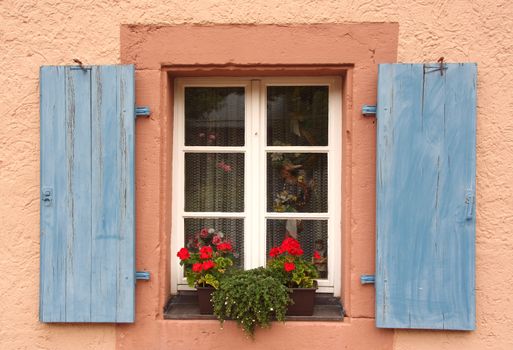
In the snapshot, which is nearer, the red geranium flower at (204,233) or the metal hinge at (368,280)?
the metal hinge at (368,280)

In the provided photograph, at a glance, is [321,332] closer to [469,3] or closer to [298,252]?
[298,252]

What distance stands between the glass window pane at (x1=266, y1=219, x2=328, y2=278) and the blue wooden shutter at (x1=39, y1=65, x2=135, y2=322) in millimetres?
890

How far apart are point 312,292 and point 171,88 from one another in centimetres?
150

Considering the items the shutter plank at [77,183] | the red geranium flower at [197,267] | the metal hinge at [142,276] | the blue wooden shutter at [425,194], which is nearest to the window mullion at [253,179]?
the red geranium flower at [197,267]

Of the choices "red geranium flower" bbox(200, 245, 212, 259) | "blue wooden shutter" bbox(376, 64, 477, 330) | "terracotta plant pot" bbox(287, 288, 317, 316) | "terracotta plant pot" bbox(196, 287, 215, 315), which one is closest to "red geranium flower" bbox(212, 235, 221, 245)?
"red geranium flower" bbox(200, 245, 212, 259)

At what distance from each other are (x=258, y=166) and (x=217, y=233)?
1.67 ft

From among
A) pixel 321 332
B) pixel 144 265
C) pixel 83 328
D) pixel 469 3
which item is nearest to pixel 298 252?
pixel 321 332

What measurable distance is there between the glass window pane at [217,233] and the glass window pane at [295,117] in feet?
1.93

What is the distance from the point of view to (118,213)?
2629mm

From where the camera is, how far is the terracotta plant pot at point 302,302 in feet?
8.75

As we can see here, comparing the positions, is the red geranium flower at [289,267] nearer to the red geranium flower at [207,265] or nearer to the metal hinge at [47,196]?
the red geranium flower at [207,265]

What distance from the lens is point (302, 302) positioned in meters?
2.68

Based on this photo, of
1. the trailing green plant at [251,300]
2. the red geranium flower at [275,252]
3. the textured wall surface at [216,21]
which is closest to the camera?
the trailing green plant at [251,300]

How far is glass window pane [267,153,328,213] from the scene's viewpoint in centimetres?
297
